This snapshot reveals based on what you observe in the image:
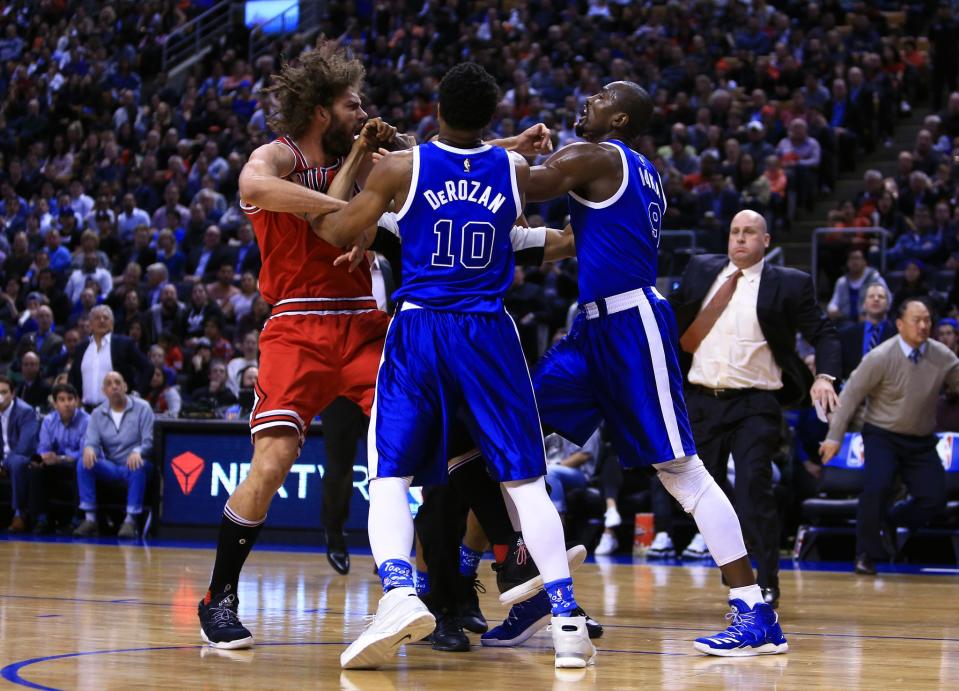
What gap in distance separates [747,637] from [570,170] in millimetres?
1765

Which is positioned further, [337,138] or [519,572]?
[337,138]

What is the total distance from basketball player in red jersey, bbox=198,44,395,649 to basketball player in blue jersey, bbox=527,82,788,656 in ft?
2.31

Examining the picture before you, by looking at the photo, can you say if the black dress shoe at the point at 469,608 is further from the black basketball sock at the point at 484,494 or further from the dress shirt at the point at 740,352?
the dress shirt at the point at 740,352

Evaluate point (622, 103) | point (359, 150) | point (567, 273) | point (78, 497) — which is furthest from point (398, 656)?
point (567, 273)

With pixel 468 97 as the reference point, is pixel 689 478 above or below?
below

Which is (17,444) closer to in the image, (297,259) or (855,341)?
(855,341)

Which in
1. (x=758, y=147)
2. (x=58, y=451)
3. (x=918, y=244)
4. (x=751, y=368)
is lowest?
(x=58, y=451)

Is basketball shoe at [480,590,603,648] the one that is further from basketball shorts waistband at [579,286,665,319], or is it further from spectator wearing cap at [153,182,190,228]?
spectator wearing cap at [153,182,190,228]

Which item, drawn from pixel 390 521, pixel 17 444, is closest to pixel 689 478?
pixel 390 521

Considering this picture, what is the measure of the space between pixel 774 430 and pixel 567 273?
23.6 ft

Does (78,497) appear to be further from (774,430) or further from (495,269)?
(495,269)

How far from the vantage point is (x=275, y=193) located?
4887mm

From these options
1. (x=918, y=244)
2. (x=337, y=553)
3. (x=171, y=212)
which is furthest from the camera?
(x=171, y=212)

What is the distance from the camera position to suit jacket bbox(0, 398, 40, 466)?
1227 cm
